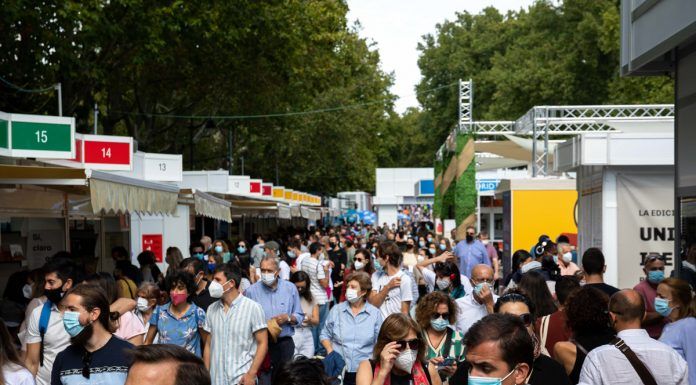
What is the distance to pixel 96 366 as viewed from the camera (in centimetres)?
586

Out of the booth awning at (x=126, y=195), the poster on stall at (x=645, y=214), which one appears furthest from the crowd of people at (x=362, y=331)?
the poster on stall at (x=645, y=214)

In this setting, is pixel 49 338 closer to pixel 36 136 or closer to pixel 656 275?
pixel 656 275

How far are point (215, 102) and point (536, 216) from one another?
51.8ft

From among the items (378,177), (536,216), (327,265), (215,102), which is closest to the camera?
(327,265)

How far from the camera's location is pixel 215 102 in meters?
34.6

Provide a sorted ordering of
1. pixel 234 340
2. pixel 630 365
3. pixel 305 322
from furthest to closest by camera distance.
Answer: pixel 305 322 < pixel 234 340 < pixel 630 365

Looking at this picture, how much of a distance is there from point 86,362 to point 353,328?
3212mm

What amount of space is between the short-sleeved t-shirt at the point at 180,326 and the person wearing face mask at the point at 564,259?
545 centimetres

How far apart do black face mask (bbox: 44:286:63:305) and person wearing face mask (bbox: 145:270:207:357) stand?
1.27m

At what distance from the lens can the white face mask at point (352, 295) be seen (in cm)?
884

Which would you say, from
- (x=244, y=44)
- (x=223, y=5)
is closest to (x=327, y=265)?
(x=223, y=5)

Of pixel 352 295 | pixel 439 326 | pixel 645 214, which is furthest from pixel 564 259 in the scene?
pixel 439 326

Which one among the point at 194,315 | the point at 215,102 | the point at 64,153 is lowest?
the point at 194,315

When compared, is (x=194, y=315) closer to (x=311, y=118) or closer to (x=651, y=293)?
(x=651, y=293)
